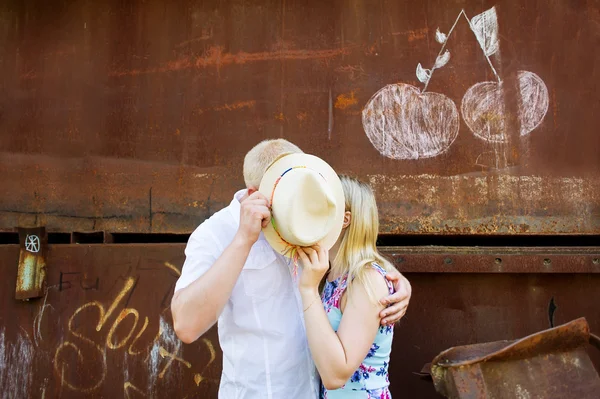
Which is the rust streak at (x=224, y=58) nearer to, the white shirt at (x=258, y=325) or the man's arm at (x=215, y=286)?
the white shirt at (x=258, y=325)

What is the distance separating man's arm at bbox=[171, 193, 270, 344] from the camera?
5.63 feet

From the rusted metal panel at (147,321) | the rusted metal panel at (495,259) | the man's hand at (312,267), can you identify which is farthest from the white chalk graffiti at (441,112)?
the man's hand at (312,267)

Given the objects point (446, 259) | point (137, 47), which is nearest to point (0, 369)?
point (137, 47)

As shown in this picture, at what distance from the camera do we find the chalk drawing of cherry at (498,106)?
2938 millimetres

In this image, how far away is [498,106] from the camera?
9.68ft

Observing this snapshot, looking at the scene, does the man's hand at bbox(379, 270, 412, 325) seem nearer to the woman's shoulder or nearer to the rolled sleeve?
Answer: the woman's shoulder

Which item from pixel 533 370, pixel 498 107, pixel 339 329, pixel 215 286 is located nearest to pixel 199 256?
pixel 215 286

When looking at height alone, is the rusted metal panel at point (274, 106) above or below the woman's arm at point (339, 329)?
above

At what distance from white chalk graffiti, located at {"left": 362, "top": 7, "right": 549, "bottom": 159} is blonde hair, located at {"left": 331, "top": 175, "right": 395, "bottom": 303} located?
997 millimetres

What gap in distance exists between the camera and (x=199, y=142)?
3047 millimetres

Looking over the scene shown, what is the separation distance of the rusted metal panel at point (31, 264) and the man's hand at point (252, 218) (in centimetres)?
166

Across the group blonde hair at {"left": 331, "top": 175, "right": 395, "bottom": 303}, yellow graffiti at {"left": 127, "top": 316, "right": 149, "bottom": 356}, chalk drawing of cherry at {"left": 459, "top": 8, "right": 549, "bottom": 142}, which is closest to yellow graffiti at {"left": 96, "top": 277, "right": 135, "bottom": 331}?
yellow graffiti at {"left": 127, "top": 316, "right": 149, "bottom": 356}

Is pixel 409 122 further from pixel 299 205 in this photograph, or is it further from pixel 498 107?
pixel 299 205

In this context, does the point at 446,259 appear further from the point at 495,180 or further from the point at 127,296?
the point at 127,296
